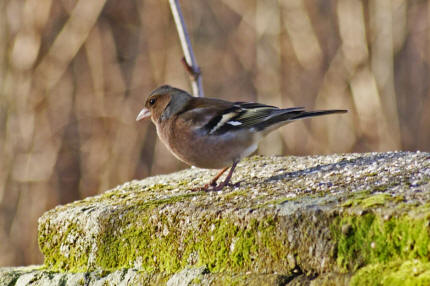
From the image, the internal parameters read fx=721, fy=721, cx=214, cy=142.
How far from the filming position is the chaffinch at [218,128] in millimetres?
3770

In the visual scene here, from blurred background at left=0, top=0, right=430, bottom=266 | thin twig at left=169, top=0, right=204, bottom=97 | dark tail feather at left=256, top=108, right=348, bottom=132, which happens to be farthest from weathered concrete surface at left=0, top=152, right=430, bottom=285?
blurred background at left=0, top=0, right=430, bottom=266

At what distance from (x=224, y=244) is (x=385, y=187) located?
0.55 meters

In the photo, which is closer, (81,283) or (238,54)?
(81,283)

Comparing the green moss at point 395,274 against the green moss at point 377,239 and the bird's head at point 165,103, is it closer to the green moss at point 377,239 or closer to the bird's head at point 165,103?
the green moss at point 377,239

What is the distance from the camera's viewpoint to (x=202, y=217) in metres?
2.38

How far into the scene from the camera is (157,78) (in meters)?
7.73

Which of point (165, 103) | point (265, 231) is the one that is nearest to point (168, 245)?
point (265, 231)

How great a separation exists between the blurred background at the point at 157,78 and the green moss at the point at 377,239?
5.01 metres

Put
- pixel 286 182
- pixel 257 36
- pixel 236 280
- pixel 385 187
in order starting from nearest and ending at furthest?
A: pixel 236 280
pixel 385 187
pixel 286 182
pixel 257 36

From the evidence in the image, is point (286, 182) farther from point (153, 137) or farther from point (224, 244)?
point (153, 137)

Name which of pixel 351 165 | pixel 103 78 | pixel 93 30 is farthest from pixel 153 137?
pixel 351 165

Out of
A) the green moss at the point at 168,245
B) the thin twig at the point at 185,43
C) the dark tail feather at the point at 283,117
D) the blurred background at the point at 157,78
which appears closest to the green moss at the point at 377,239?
the green moss at the point at 168,245

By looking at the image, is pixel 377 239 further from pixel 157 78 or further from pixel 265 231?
pixel 157 78

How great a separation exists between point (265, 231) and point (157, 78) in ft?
18.7
